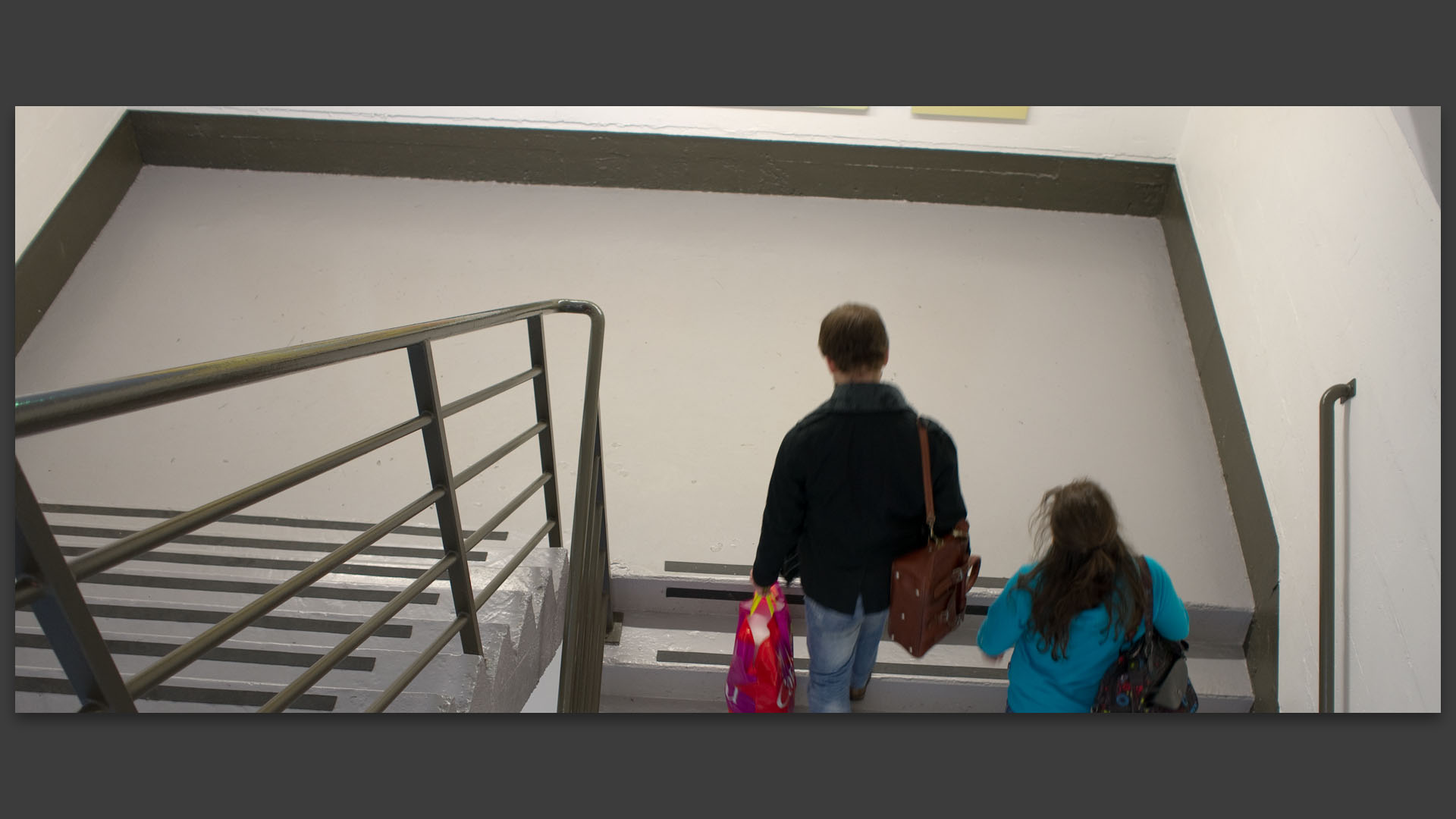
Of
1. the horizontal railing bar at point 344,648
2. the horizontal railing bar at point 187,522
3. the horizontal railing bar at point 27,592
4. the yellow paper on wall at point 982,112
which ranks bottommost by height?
the horizontal railing bar at point 344,648

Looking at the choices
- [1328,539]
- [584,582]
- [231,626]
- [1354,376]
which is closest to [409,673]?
[231,626]

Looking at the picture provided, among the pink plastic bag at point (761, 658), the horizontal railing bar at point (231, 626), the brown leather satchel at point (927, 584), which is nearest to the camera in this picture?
the horizontal railing bar at point (231, 626)

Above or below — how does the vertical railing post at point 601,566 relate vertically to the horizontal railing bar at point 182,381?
below

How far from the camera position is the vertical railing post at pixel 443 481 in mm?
1287

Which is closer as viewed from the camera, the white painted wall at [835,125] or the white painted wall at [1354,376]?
the white painted wall at [1354,376]

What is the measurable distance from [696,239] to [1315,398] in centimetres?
209

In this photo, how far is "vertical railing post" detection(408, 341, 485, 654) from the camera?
4.22 ft

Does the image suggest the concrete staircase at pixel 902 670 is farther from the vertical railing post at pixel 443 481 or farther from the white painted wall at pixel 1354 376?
the vertical railing post at pixel 443 481

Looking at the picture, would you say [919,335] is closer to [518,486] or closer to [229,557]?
[518,486]

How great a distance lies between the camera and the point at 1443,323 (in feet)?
4.92

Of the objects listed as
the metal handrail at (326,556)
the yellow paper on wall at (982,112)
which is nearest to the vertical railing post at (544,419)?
the metal handrail at (326,556)

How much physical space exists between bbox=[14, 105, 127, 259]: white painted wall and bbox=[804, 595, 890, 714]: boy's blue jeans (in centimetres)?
254

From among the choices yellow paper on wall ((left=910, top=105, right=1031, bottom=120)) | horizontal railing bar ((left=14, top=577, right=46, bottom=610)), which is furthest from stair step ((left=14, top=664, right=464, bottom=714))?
yellow paper on wall ((left=910, top=105, right=1031, bottom=120))

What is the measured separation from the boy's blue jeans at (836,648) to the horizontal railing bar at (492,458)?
0.65 m
